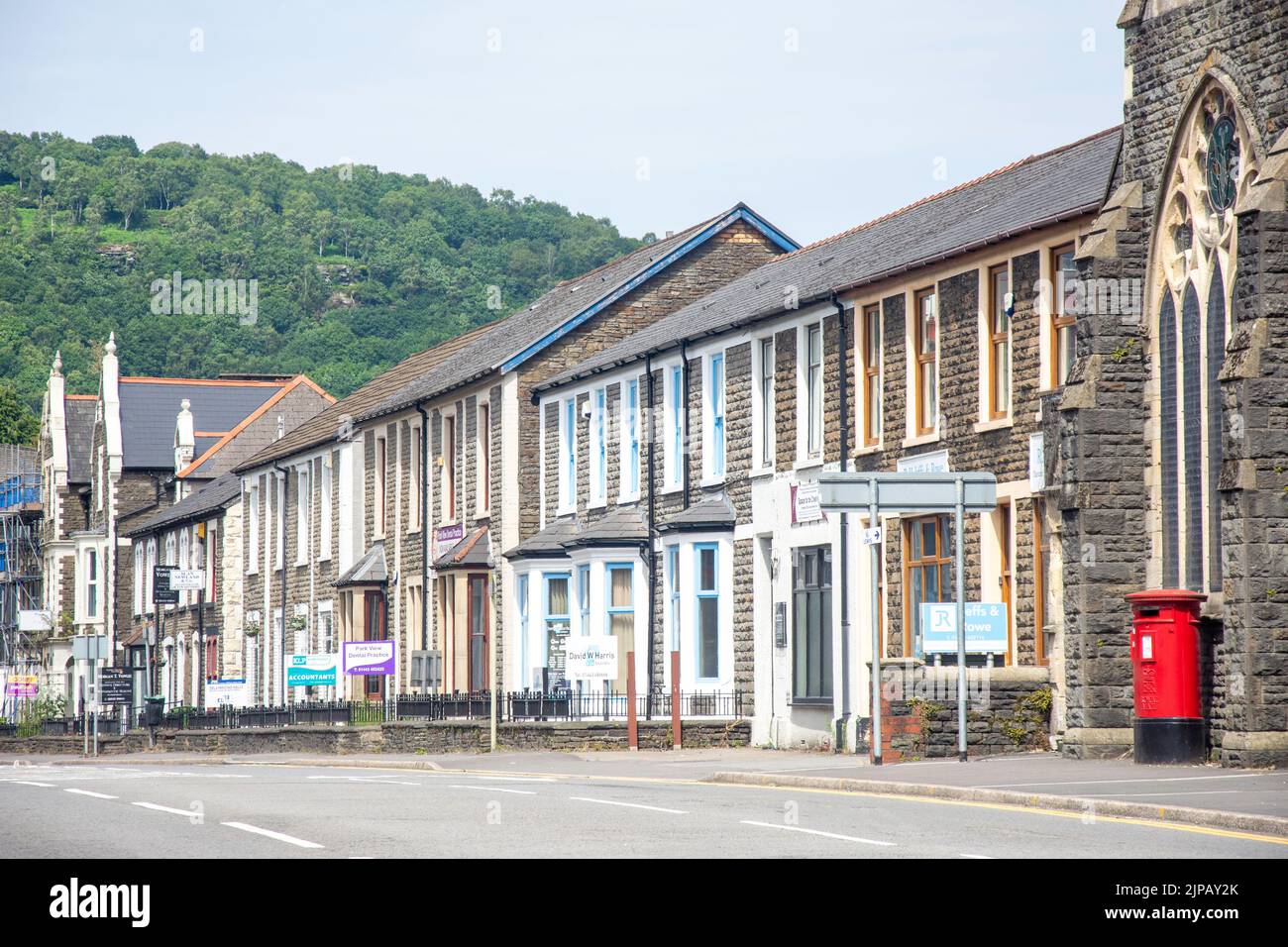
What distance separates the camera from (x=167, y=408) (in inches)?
3039

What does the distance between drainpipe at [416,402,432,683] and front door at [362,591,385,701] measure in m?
2.90

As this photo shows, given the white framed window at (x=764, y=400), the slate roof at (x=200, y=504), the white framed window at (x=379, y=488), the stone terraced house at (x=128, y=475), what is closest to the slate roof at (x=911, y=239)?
the white framed window at (x=764, y=400)

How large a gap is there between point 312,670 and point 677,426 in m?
8.30

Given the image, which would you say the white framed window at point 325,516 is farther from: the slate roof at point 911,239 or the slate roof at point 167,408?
the slate roof at point 167,408

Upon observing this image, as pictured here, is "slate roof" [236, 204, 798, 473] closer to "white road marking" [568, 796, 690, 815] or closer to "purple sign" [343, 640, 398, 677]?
"purple sign" [343, 640, 398, 677]

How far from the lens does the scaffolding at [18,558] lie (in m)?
88.0

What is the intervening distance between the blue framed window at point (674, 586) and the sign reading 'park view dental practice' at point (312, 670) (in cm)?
702

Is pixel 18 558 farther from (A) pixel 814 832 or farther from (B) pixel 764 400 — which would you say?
(A) pixel 814 832

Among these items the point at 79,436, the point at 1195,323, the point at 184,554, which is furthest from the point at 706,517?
the point at 79,436

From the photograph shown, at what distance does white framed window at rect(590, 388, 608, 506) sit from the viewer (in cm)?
3953

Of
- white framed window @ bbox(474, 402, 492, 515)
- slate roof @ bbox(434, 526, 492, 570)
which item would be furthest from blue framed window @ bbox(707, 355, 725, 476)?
white framed window @ bbox(474, 402, 492, 515)
